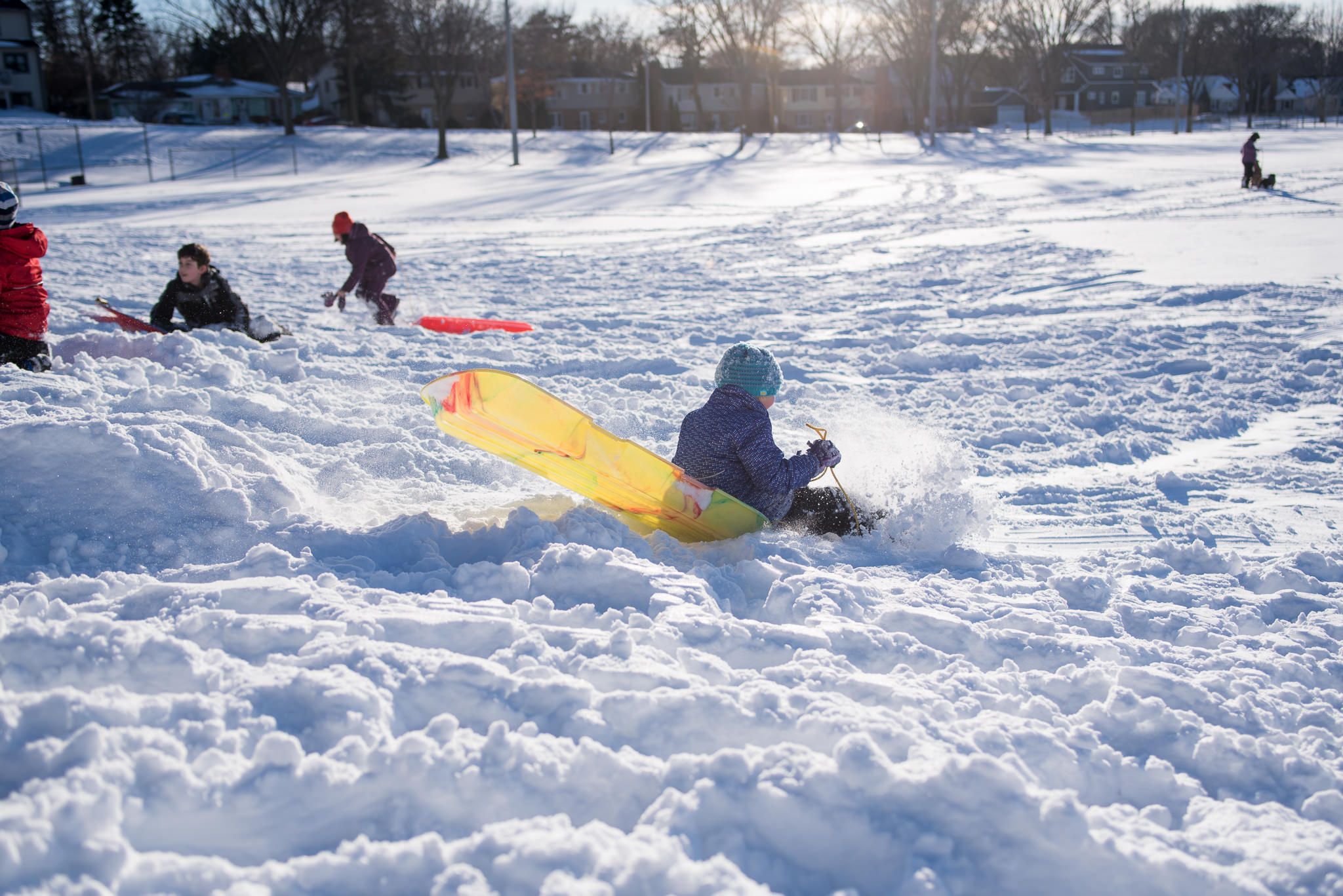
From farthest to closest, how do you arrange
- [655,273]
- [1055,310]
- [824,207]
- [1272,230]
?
[824,207] → [1272,230] → [655,273] → [1055,310]

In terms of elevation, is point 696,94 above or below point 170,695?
above

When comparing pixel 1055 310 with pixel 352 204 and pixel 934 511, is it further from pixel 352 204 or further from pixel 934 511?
pixel 352 204

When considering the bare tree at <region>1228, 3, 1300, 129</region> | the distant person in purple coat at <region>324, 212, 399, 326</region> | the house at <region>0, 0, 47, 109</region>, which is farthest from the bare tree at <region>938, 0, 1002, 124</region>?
the distant person in purple coat at <region>324, 212, 399, 326</region>

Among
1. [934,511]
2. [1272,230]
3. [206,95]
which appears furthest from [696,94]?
[934,511]

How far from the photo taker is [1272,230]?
13156 millimetres

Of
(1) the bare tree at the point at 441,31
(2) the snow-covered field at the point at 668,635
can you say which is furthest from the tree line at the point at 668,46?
(2) the snow-covered field at the point at 668,635

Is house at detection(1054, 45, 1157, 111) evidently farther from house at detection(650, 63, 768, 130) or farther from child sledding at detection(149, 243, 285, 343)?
child sledding at detection(149, 243, 285, 343)

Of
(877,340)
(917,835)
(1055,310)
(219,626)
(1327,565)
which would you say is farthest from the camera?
(1055,310)

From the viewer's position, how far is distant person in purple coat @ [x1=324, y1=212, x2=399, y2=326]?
8.99 metres

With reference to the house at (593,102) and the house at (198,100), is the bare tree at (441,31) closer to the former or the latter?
the house at (198,100)

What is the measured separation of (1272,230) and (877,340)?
8764 millimetres

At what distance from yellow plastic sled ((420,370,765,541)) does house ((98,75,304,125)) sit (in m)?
49.0

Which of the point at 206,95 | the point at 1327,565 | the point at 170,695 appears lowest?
the point at 1327,565

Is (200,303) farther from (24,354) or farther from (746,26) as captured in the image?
(746,26)
